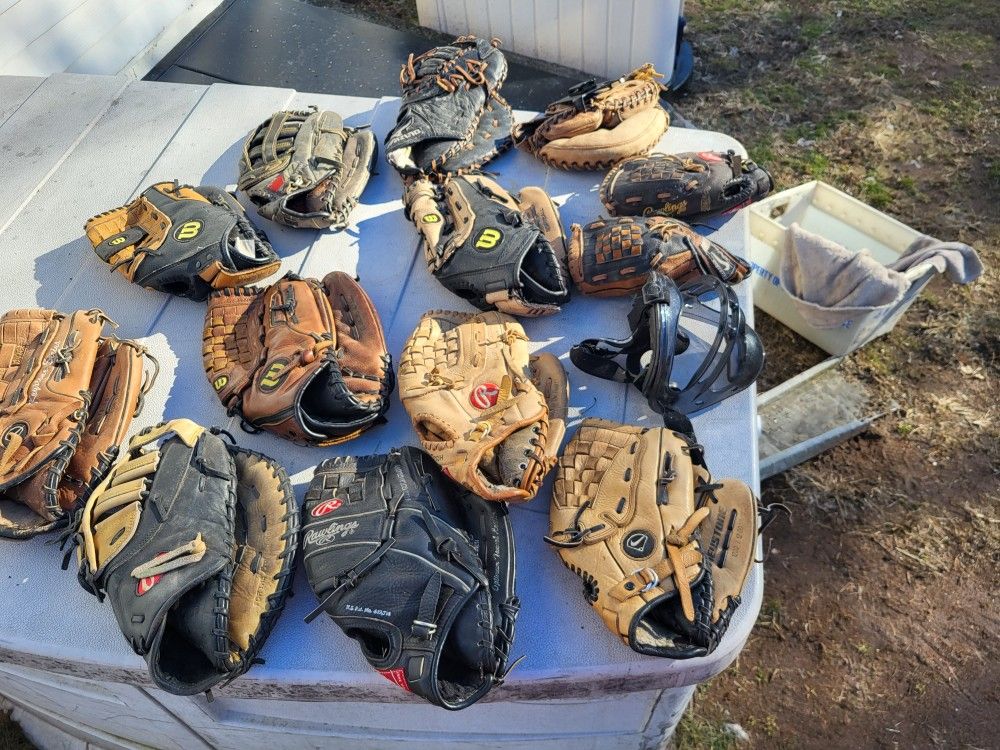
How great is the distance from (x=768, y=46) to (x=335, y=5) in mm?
3530

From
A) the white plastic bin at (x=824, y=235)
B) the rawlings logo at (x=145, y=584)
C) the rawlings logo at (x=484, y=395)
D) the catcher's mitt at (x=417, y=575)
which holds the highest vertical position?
the rawlings logo at (x=484, y=395)

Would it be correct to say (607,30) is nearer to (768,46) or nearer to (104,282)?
(768,46)

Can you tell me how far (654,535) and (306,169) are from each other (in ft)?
7.16

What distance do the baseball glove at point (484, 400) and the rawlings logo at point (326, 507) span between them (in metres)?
0.32

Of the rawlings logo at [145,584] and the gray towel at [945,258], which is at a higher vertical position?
the rawlings logo at [145,584]

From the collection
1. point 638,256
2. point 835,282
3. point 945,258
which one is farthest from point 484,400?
point 945,258

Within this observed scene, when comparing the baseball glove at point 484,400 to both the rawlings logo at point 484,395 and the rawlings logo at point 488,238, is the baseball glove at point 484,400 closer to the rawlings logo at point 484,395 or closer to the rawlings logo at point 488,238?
the rawlings logo at point 484,395

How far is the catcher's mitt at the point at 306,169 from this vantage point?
300 centimetres

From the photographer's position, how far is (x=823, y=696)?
2.68 m

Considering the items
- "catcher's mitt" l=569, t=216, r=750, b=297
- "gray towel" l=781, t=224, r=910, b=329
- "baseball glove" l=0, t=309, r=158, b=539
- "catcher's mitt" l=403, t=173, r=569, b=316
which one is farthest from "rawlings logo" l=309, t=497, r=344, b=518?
"gray towel" l=781, t=224, r=910, b=329

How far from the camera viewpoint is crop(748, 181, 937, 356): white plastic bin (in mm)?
3436

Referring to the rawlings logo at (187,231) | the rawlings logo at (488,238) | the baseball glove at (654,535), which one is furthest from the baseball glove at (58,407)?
the baseball glove at (654,535)

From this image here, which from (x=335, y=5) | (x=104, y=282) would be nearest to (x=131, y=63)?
(x=335, y=5)

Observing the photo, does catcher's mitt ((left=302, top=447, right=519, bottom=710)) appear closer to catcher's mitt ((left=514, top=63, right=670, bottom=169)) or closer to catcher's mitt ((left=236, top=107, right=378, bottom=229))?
catcher's mitt ((left=236, top=107, right=378, bottom=229))
